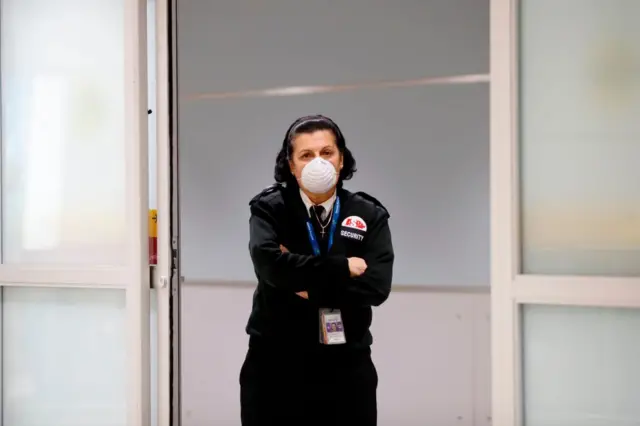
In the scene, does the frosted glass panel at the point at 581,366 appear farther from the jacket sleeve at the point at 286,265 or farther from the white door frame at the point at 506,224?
the jacket sleeve at the point at 286,265

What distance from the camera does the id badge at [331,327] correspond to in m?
2.45

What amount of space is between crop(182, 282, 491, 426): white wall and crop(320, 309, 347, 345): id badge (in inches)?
39.7

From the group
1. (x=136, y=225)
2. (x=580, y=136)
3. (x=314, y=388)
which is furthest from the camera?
(x=136, y=225)

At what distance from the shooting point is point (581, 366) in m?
2.26

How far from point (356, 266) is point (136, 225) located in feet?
3.15

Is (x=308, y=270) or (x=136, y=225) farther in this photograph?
(x=136, y=225)

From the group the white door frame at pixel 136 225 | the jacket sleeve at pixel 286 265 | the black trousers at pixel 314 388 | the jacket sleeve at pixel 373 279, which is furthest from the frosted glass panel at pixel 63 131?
the jacket sleeve at pixel 373 279

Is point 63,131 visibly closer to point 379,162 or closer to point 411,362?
point 379,162

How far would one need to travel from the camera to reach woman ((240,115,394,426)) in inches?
96.8

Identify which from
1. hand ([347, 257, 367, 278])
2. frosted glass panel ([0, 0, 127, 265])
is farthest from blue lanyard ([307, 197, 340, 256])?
frosted glass panel ([0, 0, 127, 265])

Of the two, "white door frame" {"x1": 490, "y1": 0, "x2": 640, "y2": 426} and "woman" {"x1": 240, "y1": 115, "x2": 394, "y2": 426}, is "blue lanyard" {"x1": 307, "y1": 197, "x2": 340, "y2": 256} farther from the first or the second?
"white door frame" {"x1": 490, "y1": 0, "x2": 640, "y2": 426}

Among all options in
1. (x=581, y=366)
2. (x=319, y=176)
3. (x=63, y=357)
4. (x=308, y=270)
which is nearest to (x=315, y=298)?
(x=308, y=270)

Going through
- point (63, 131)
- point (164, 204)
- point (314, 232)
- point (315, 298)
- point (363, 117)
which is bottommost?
point (315, 298)

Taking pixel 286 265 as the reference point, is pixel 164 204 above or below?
above
